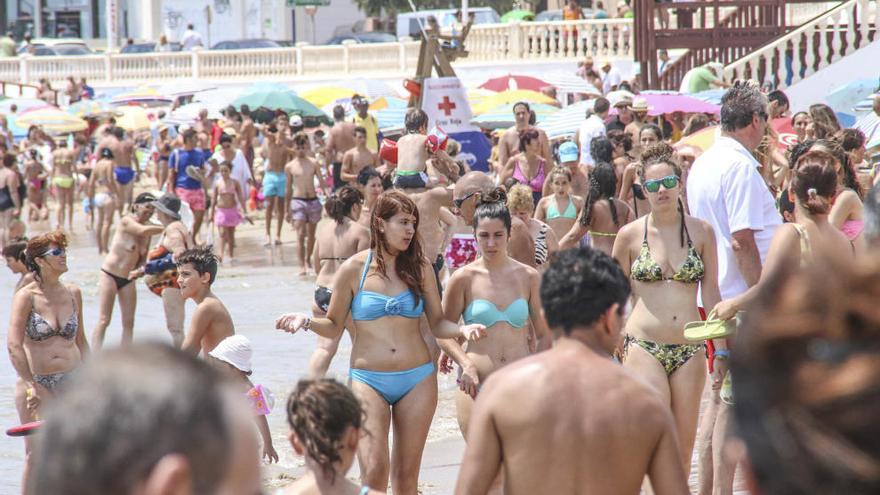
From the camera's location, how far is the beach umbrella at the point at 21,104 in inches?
1321

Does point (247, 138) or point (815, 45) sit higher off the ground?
point (815, 45)

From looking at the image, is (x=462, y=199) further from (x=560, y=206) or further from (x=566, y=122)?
(x=566, y=122)

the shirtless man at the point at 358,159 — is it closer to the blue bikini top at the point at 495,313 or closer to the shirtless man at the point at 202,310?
the shirtless man at the point at 202,310

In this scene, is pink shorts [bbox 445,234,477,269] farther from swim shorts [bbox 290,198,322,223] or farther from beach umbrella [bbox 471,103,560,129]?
beach umbrella [bbox 471,103,560,129]

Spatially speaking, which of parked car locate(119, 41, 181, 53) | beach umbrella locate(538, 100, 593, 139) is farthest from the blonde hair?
parked car locate(119, 41, 181, 53)

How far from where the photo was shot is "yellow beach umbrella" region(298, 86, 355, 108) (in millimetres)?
29641

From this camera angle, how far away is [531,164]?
13086 mm

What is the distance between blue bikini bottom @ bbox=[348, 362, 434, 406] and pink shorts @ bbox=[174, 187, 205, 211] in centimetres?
1373

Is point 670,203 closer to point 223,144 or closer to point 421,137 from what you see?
point 421,137

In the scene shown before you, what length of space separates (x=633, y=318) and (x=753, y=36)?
1677 cm

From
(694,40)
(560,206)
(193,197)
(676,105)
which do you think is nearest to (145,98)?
(193,197)

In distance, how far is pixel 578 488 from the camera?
3.70 metres

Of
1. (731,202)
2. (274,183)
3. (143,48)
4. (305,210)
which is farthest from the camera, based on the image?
(143,48)

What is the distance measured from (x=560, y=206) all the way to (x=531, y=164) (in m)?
2.30
